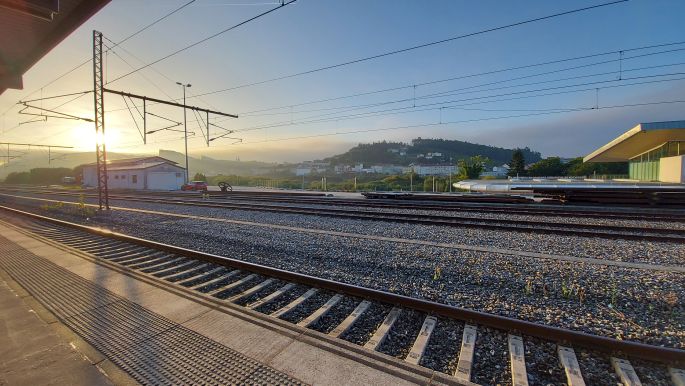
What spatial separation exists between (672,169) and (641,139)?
3.73 metres

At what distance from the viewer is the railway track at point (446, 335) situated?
3160 millimetres

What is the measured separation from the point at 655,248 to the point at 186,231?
14730mm

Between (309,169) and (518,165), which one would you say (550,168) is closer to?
(518,165)

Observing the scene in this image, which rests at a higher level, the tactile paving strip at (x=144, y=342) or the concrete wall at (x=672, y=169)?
the concrete wall at (x=672, y=169)

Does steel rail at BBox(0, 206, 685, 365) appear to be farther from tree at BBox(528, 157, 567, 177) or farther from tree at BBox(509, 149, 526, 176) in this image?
tree at BBox(509, 149, 526, 176)

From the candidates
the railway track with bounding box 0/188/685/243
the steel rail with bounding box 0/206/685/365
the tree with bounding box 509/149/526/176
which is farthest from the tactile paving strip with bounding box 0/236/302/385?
the tree with bounding box 509/149/526/176

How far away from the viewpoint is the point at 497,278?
609cm

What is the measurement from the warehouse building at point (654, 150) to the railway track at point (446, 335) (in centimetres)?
3113

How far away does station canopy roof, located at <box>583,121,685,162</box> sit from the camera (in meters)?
24.5

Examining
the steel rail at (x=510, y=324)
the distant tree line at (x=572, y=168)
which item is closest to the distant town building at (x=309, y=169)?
the distant tree line at (x=572, y=168)

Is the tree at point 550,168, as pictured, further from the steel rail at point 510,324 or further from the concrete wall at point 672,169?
the steel rail at point 510,324

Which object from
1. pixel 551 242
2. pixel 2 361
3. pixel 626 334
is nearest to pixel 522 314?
pixel 626 334

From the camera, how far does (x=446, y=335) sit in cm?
392

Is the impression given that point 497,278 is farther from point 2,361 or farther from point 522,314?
point 2,361
